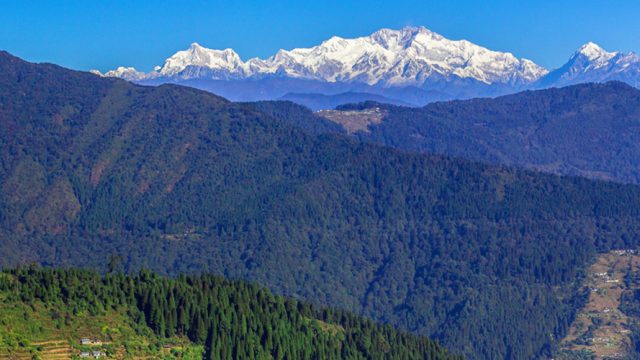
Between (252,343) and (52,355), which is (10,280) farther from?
(252,343)

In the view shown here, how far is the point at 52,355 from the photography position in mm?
168000

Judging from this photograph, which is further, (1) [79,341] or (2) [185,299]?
(2) [185,299]

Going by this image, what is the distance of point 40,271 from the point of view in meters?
193

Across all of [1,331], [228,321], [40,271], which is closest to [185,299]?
[228,321]

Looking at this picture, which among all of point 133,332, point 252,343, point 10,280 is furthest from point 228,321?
point 10,280

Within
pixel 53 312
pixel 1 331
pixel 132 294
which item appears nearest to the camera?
pixel 1 331

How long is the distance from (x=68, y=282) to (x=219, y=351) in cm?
2128

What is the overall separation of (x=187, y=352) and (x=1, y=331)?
26.3 m

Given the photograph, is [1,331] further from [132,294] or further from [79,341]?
[132,294]

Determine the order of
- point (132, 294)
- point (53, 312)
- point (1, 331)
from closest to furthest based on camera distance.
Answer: point (1, 331)
point (53, 312)
point (132, 294)

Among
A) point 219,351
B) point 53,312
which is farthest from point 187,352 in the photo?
point 53,312

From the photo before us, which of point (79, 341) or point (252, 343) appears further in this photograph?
point (252, 343)

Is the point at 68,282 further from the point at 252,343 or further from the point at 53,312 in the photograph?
the point at 252,343

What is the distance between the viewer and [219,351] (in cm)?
18800
